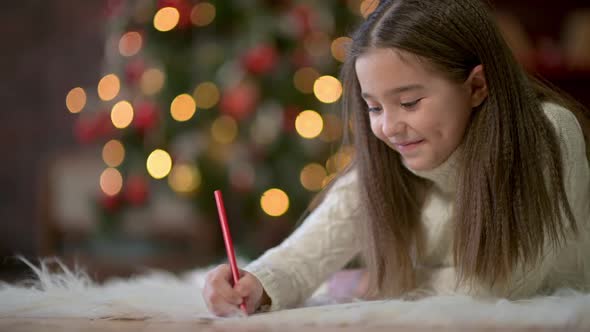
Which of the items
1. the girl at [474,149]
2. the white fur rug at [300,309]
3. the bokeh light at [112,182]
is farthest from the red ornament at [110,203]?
the girl at [474,149]

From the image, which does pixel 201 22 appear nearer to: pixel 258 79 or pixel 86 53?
pixel 258 79

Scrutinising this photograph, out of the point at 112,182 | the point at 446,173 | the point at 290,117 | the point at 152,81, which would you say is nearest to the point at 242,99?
the point at 290,117

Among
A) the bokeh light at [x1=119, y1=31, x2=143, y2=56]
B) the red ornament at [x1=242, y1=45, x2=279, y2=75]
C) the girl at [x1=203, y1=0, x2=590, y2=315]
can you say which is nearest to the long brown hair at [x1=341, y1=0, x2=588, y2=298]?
the girl at [x1=203, y1=0, x2=590, y2=315]

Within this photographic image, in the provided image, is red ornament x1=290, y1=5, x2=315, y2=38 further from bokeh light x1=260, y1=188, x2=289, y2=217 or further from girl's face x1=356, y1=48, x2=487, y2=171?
girl's face x1=356, y1=48, x2=487, y2=171

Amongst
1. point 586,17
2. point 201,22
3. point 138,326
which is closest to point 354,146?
point 138,326

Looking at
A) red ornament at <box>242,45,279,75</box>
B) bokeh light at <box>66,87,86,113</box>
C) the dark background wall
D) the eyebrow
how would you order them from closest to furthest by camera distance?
the eyebrow < red ornament at <box>242,45,279,75</box> < bokeh light at <box>66,87,86,113</box> < the dark background wall

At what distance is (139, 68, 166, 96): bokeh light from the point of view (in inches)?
84.4

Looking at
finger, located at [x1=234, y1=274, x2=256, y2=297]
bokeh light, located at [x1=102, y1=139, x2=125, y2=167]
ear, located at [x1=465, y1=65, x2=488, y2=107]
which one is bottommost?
finger, located at [x1=234, y1=274, x2=256, y2=297]

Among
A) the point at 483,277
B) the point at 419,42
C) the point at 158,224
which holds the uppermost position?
the point at 419,42

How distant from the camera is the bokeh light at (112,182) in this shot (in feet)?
7.28

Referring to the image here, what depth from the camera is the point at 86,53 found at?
3051 millimetres

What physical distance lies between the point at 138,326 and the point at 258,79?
1.48 m

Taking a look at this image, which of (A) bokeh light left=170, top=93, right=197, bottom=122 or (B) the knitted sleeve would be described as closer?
(B) the knitted sleeve

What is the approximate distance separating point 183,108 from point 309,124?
41 cm
